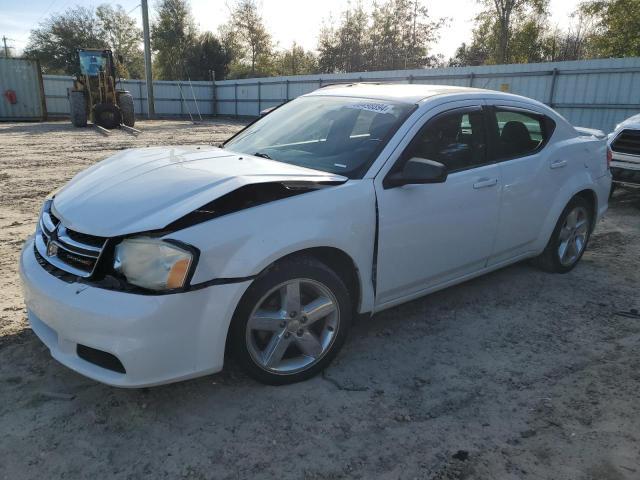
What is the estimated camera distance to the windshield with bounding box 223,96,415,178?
10.4 feet

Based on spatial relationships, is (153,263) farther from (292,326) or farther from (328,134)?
(328,134)

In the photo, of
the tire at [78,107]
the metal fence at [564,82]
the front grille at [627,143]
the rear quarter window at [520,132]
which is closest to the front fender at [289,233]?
the rear quarter window at [520,132]

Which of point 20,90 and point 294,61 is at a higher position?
point 294,61

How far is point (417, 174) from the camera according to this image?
9.78 feet

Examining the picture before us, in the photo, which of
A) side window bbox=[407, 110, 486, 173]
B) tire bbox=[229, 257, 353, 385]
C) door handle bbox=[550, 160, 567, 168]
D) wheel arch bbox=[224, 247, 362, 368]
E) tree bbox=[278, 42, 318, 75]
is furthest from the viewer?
tree bbox=[278, 42, 318, 75]

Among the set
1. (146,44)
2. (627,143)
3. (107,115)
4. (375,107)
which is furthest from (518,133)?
(146,44)

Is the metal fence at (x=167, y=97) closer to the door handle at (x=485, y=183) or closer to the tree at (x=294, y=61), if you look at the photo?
the tree at (x=294, y=61)

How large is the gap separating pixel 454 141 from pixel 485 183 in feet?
1.25

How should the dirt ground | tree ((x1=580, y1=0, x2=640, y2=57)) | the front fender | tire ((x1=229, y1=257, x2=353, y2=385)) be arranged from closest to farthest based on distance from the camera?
1. the dirt ground
2. the front fender
3. tire ((x1=229, y1=257, x2=353, y2=385))
4. tree ((x1=580, y1=0, x2=640, y2=57))

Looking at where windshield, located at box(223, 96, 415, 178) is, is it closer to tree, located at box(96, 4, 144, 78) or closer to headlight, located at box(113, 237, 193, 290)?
headlight, located at box(113, 237, 193, 290)

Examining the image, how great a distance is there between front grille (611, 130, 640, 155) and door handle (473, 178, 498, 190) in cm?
499

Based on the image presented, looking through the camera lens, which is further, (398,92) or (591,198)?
(591,198)

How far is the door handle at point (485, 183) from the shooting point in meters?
3.53

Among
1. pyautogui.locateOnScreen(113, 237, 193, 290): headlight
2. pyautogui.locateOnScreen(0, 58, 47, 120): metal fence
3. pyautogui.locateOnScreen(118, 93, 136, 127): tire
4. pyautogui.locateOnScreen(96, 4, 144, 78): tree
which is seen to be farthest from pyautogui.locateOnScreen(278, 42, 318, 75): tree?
pyautogui.locateOnScreen(113, 237, 193, 290): headlight
